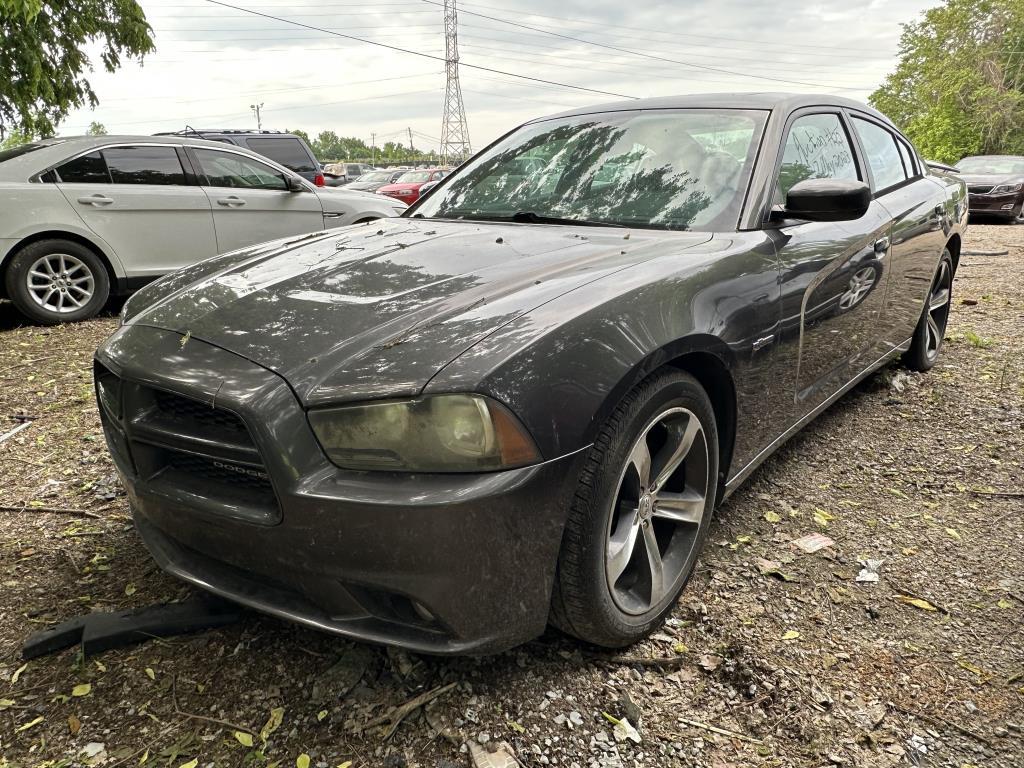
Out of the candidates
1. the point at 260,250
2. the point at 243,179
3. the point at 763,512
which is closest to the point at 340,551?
the point at 260,250

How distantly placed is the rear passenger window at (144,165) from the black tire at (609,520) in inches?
232

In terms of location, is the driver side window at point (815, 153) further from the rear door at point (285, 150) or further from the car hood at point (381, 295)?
the rear door at point (285, 150)

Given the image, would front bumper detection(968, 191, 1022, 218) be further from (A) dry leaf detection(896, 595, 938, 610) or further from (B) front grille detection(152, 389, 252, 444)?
(B) front grille detection(152, 389, 252, 444)

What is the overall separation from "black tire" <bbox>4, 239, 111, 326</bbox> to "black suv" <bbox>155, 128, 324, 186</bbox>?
488 centimetres

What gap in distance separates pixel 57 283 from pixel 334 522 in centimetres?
554

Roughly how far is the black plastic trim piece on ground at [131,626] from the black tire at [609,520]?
98 centimetres

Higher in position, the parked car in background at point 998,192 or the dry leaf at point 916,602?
the dry leaf at point 916,602

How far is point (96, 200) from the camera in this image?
19.6 feet

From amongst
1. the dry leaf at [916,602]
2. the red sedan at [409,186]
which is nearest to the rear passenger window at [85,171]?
the dry leaf at [916,602]

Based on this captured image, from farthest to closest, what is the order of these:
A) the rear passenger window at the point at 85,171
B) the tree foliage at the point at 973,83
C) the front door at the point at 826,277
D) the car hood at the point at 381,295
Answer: the tree foliage at the point at 973,83, the rear passenger window at the point at 85,171, the front door at the point at 826,277, the car hood at the point at 381,295

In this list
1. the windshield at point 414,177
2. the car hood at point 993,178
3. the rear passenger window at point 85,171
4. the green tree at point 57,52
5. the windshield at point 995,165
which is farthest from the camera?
the windshield at point 414,177

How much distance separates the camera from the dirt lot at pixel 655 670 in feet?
5.64

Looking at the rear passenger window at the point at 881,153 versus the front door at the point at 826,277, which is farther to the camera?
the rear passenger window at the point at 881,153

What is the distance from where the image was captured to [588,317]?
69.3 inches
